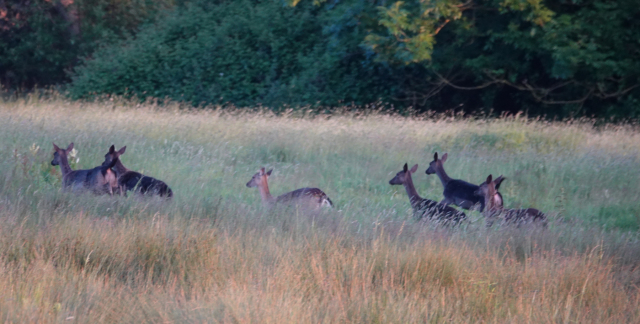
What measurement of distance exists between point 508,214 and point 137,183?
4.17 m

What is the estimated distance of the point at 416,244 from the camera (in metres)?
5.12

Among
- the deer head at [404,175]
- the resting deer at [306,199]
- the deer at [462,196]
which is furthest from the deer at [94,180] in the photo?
the deer at [462,196]

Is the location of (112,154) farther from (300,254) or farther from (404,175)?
(300,254)

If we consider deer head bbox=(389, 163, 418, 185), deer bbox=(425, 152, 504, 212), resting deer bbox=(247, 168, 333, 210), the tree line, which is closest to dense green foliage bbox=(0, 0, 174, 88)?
the tree line

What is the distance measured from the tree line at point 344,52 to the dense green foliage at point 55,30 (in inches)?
2.3

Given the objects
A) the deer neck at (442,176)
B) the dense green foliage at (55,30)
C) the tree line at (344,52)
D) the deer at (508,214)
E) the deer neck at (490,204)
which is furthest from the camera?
the dense green foliage at (55,30)

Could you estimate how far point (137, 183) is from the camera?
23.3 ft

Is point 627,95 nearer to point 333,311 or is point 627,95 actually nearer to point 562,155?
point 562,155

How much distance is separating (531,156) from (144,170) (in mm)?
6824

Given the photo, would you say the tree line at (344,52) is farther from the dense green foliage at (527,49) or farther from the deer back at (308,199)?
the deer back at (308,199)

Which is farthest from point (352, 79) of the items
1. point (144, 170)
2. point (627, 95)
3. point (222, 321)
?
point (222, 321)

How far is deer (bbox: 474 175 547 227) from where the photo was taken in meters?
6.49

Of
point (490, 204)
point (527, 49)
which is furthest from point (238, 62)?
point (490, 204)

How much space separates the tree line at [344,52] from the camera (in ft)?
56.0
